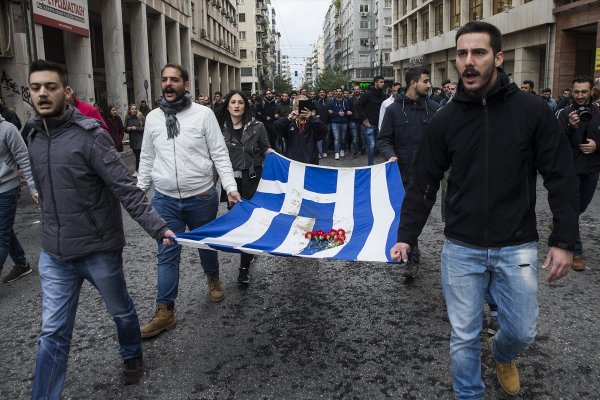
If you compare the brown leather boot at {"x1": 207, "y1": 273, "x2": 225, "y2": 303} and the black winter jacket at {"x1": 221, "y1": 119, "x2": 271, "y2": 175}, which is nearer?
the brown leather boot at {"x1": 207, "y1": 273, "x2": 225, "y2": 303}

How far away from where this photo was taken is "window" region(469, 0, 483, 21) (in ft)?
99.3

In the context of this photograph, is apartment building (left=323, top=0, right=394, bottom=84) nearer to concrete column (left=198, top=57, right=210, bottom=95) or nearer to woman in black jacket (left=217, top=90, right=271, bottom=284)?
concrete column (left=198, top=57, right=210, bottom=95)

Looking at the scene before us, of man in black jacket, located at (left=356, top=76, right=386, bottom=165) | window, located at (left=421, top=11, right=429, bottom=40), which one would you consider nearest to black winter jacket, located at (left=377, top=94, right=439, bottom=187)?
man in black jacket, located at (left=356, top=76, right=386, bottom=165)

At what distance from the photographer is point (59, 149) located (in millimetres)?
3232

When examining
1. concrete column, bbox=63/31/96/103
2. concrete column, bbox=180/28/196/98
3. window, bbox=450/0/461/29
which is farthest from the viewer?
concrete column, bbox=180/28/196/98

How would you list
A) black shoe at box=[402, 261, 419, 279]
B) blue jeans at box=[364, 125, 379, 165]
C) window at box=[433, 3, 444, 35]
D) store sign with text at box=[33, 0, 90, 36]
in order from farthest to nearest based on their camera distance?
window at box=[433, 3, 444, 35] < store sign with text at box=[33, 0, 90, 36] < blue jeans at box=[364, 125, 379, 165] < black shoe at box=[402, 261, 419, 279]

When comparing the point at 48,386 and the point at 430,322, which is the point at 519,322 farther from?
the point at 48,386

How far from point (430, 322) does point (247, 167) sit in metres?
2.54

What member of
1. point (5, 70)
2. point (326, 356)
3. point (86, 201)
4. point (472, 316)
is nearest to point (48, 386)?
point (86, 201)

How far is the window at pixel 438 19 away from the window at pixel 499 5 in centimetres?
820

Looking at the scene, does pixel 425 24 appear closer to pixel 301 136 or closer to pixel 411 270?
pixel 301 136

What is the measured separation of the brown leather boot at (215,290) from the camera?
5188 mm

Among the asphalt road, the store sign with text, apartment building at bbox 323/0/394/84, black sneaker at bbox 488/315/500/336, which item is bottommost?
the asphalt road

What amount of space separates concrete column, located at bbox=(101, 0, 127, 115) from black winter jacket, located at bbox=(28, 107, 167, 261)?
21186mm
